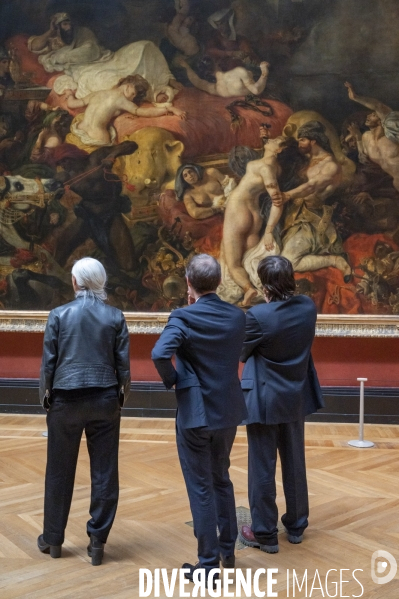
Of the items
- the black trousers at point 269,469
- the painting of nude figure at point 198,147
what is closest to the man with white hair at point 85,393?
the black trousers at point 269,469

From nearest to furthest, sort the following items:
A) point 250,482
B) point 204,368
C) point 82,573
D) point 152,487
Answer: point 204,368 < point 82,573 < point 250,482 < point 152,487

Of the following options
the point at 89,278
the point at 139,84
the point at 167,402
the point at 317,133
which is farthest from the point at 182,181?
the point at 89,278

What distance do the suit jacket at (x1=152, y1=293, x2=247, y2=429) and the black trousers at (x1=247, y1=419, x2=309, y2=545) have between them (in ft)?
2.05

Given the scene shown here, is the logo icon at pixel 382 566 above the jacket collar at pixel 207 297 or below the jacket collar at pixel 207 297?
below

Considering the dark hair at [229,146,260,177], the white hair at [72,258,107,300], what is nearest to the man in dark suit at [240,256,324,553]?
the white hair at [72,258,107,300]

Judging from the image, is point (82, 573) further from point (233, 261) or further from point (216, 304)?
point (233, 261)

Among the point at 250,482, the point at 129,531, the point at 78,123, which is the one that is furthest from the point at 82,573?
the point at 78,123

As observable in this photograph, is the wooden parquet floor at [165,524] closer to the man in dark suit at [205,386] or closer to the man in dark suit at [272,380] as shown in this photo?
the man in dark suit at [272,380]

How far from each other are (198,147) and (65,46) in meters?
2.50

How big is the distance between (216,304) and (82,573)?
1.95m

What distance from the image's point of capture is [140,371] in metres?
9.38

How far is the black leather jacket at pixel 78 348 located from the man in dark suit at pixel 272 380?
96 centimetres

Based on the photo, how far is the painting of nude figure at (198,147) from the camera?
8.93 meters

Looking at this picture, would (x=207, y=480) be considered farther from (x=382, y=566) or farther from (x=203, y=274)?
(x=382, y=566)
